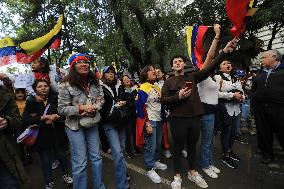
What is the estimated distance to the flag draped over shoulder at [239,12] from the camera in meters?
3.64

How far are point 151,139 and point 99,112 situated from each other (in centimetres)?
128

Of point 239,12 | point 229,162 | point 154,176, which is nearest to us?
point 239,12

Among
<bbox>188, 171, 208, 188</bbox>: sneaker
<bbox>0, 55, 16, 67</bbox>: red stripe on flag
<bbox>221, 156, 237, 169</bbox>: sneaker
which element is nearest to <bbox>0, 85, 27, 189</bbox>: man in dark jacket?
<bbox>188, 171, 208, 188</bbox>: sneaker

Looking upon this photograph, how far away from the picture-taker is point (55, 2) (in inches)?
934

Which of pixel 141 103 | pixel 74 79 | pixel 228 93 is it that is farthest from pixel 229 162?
pixel 74 79

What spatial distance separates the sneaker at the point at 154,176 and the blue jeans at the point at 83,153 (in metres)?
1.17

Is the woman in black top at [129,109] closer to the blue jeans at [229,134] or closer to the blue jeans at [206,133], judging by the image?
the blue jeans at [206,133]

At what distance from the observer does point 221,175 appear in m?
4.88

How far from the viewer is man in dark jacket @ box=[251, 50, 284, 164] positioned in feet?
16.4

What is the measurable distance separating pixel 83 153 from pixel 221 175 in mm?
2550

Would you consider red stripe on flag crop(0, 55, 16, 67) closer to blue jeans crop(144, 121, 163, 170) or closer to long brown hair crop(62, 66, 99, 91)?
long brown hair crop(62, 66, 99, 91)

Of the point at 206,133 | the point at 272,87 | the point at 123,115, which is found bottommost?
the point at 206,133

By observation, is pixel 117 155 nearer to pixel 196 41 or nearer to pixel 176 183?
pixel 176 183

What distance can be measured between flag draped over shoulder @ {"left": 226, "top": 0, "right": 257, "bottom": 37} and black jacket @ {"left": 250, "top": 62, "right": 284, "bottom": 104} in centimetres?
177
